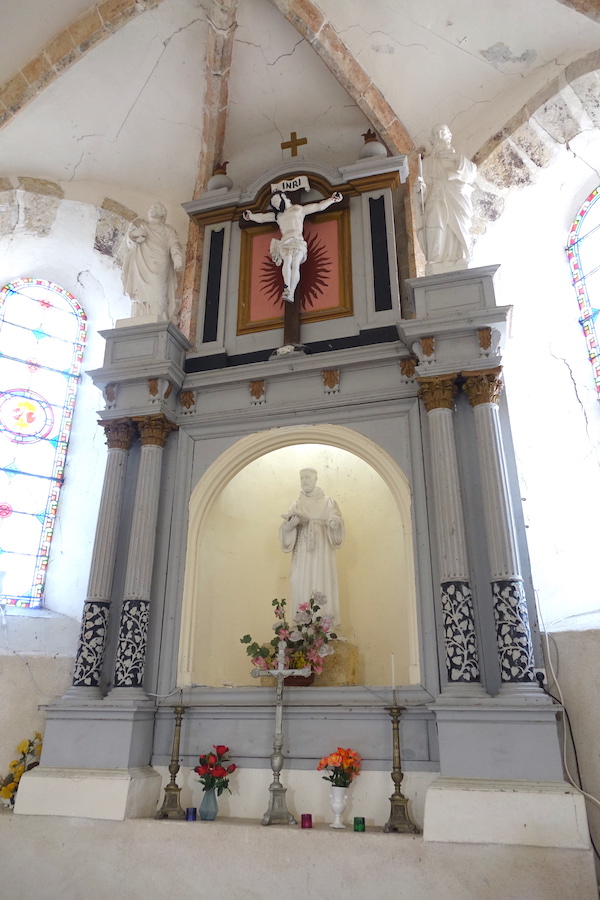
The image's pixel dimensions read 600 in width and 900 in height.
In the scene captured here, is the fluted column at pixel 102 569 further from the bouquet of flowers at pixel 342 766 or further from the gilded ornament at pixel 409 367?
the gilded ornament at pixel 409 367

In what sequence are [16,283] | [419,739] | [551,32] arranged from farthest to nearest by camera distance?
[16,283] < [551,32] < [419,739]

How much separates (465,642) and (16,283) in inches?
244

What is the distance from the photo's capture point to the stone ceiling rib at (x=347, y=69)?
269 inches

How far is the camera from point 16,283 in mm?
7930

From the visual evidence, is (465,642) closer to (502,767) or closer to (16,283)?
(502,767)

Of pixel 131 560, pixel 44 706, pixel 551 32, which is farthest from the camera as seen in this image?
pixel 551 32

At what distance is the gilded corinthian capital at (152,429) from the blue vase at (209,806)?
272 centimetres

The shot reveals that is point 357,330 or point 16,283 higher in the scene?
point 16,283

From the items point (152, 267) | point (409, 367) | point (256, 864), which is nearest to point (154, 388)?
point (152, 267)

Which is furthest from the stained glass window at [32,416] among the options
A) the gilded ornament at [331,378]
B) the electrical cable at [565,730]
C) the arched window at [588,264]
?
the arched window at [588,264]

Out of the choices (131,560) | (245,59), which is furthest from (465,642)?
(245,59)

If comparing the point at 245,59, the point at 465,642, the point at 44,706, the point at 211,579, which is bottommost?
the point at 44,706

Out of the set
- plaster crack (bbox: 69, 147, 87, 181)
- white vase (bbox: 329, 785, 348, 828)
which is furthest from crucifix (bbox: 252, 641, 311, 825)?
plaster crack (bbox: 69, 147, 87, 181)

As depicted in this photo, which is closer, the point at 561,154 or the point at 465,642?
the point at 465,642
